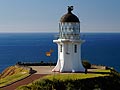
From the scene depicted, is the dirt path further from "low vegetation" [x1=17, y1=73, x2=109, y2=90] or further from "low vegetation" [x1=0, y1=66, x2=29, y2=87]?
"low vegetation" [x1=17, y1=73, x2=109, y2=90]

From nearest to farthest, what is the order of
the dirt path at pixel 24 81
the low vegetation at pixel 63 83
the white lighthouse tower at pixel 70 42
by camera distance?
the low vegetation at pixel 63 83, the dirt path at pixel 24 81, the white lighthouse tower at pixel 70 42

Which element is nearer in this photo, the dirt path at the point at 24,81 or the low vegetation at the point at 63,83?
the low vegetation at the point at 63,83

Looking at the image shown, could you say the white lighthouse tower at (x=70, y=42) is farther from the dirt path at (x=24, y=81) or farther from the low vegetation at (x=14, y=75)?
the low vegetation at (x=14, y=75)

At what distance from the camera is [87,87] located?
39.3m

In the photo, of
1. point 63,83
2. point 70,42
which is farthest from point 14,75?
point 63,83

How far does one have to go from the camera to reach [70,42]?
45.9 m

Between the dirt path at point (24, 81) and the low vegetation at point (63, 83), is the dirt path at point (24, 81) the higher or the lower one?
the lower one

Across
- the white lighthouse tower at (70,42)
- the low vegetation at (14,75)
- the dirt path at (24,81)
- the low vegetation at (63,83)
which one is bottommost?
the low vegetation at (14,75)

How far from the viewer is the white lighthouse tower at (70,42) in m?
45.8

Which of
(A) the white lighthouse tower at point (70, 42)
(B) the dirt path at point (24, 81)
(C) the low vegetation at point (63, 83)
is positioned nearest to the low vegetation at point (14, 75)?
(B) the dirt path at point (24, 81)

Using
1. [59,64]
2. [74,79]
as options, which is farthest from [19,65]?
[74,79]

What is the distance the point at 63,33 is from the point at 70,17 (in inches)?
81.1

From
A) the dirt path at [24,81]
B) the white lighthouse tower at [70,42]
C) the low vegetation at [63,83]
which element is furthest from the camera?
the white lighthouse tower at [70,42]

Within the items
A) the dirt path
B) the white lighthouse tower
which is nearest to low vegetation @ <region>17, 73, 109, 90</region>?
the dirt path
